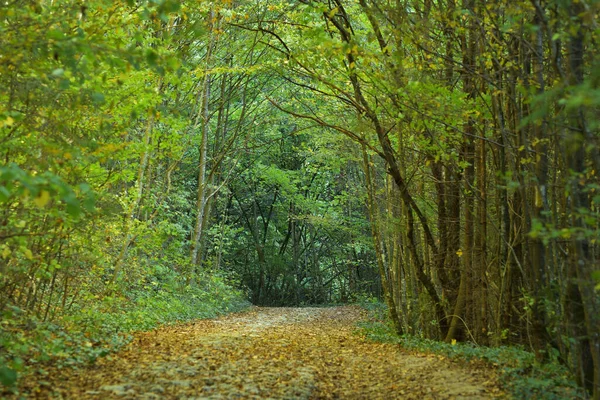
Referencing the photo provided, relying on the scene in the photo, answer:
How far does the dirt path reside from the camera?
5836mm

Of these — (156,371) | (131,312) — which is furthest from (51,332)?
(131,312)

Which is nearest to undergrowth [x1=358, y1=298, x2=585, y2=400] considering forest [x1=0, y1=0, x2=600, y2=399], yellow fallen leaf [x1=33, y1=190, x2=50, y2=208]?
forest [x1=0, y1=0, x2=600, y2=399]

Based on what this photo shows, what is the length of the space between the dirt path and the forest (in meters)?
0.56

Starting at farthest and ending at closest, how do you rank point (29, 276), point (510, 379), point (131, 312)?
point (131, 312), point (29, 276), point (510, 379)

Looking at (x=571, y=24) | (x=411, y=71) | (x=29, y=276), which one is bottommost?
(x=29, y=276)

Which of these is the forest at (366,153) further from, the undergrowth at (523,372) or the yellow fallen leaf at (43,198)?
the undergrowth at (523,372)

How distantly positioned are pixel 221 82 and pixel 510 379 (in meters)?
17.3

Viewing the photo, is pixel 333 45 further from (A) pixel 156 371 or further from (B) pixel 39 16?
(A) pixel 156 371

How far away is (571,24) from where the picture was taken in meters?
4.21

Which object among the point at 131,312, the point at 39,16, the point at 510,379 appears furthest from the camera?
the point at 131,312

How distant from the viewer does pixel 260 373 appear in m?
7.08

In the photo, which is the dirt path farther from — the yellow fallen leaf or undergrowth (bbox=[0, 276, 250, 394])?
the yellow fallen leaf

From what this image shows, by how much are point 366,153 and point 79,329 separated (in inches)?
274

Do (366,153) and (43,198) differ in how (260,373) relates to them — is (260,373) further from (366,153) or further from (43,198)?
(366,153)
